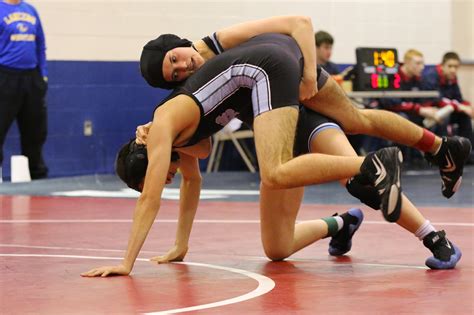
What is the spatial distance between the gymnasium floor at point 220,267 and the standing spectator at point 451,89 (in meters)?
4.95

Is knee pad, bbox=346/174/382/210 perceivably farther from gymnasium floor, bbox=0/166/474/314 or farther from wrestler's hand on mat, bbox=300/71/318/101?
wrestler's hand on mat, bbox=300/71/318/101

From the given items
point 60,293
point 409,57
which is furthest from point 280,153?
point 409,57

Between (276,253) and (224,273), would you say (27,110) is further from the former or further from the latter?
(224,273)

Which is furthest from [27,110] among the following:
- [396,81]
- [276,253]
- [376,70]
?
[276,253]

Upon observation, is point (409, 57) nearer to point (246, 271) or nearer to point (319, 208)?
point (319, 208)

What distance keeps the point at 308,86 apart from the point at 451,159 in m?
0.80

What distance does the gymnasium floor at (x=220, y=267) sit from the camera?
169 inches

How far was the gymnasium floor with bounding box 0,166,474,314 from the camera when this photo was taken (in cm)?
428

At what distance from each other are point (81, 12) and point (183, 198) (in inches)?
260

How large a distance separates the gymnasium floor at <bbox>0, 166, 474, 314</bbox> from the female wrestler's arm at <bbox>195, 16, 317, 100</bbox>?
0.85 metres

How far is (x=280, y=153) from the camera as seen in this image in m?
4.97

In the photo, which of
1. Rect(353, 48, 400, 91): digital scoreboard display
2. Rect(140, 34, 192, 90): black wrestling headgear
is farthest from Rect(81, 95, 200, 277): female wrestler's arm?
Rect(353, 48, 400, 91): digital scoreboard display

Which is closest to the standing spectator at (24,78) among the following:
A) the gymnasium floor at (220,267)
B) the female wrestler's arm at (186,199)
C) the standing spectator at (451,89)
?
the gymnasium floor at (220,267)

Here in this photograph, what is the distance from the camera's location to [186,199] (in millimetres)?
5496
